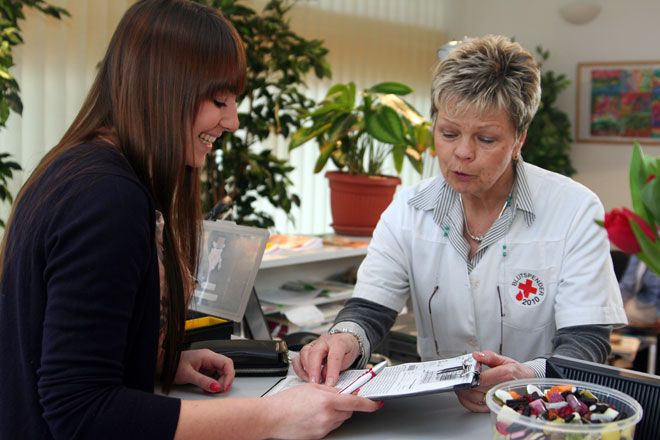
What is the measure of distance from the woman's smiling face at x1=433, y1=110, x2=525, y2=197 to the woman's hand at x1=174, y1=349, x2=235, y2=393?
2.17ft

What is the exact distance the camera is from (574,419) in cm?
104

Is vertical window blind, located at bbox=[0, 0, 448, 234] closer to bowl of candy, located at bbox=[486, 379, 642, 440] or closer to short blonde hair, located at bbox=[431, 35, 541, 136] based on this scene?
short blonde hair, located at bbox=[431, 35, 541, 136]

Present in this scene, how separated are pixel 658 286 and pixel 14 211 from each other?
3.25m

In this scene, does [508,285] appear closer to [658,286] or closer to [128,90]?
[128,90]

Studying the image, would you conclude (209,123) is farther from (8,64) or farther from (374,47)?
(374,47)

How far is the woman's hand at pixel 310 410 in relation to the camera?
122 centimetres

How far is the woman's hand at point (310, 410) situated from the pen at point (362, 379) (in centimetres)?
10

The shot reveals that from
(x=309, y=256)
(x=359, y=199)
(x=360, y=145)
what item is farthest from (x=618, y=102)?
(x=309, y=256)

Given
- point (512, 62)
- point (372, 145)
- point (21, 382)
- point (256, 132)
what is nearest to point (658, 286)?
point (372, 145)

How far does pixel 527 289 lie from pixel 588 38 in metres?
4.69

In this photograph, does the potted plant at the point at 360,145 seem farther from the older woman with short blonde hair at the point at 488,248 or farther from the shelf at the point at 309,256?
the older woman with short blonde hair at the point at 488,248

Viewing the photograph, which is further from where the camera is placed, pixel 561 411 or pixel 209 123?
pixel 209 123

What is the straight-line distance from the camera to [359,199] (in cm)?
365

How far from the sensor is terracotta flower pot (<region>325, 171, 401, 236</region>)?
362 centimetres
